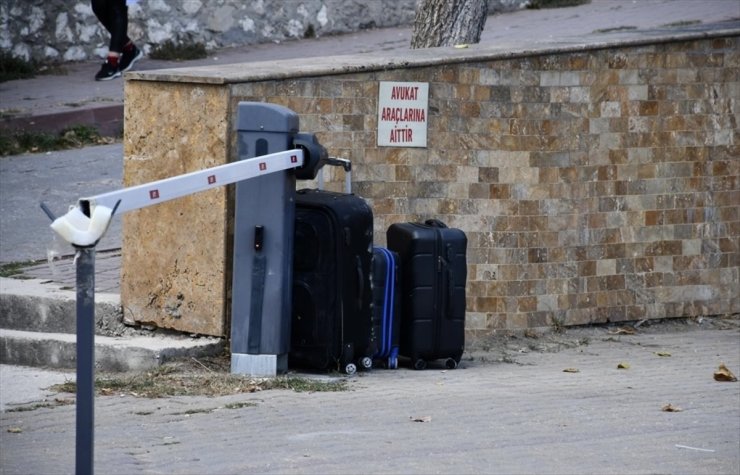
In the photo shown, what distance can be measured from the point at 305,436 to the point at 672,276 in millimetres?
4471

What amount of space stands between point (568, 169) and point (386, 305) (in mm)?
2079

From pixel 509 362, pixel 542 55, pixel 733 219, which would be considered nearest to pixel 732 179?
pixel 733 219

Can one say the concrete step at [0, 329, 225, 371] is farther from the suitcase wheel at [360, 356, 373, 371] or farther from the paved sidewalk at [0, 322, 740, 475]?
the suitcase wheel at [360, 356, 373, 371]

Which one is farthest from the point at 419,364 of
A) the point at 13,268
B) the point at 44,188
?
the point at 44,188

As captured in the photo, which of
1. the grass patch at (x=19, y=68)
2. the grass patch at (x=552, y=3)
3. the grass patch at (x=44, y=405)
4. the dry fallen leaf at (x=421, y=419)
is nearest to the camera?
the dry fallen leaf at (x=421, y=419)

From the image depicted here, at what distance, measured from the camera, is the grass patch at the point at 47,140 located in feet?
41.1

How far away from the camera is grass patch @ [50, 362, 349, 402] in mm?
6746

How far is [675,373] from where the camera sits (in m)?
8.03

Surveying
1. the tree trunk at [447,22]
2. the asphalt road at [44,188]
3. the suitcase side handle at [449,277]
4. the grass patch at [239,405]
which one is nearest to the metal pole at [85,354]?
the grass patch at [239,405]

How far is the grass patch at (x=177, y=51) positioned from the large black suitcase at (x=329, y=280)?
8613 millimetres

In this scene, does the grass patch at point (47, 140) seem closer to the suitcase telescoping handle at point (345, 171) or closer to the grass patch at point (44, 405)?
Result: the suitcase telescoping handle at point (345, 171)

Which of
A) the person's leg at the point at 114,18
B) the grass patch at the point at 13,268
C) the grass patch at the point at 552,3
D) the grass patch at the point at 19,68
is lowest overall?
the grass patch at the point at 13,268

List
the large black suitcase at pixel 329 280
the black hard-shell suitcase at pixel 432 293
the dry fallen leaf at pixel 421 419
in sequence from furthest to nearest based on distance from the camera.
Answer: the black hard-shell suitcase at pixel 432 293 → the large black suitcase at pixel 329 280 → the dry fallen leaf at pixel 421 419

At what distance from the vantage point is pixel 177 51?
15602 mm
